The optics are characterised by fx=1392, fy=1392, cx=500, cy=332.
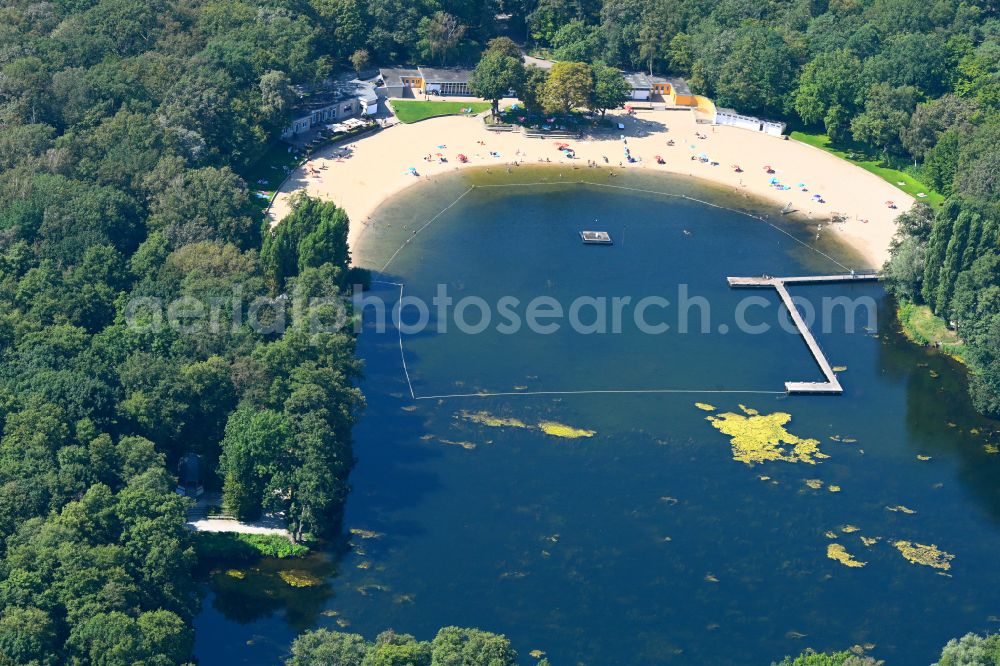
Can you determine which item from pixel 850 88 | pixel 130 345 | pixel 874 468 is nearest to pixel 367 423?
pixel 130 345

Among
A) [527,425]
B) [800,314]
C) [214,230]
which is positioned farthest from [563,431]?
Result: [214,230]

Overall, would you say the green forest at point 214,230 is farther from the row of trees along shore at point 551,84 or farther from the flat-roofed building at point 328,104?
the row of trees along shore at point 551,84

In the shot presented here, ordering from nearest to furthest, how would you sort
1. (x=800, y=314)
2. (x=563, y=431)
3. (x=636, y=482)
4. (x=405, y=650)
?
1. (x=405, y=650)
2. (x=636, y=482)
3. (x=563, y=431)
4. (x=800, y=314)

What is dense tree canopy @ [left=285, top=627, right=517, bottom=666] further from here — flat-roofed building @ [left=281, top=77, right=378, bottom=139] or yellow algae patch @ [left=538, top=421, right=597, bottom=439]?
flat-roofed building @ [left=281, top=77, right=378, bottom=139]

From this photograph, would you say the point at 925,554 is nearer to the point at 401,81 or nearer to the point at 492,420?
the point at 492,420

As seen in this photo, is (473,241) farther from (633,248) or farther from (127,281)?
(127,281)

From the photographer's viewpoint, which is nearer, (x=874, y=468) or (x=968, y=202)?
(x=874, y=468)
